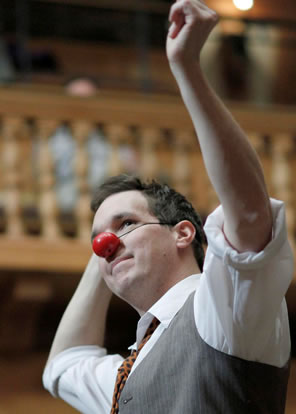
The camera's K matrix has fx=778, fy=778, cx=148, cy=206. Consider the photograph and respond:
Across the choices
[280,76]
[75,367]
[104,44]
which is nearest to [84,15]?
[104,44]

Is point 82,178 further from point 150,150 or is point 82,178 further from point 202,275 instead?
point 202,275

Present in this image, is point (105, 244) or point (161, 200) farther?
point (161, 200)

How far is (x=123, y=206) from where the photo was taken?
1389mm

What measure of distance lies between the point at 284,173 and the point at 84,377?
6.71 feet

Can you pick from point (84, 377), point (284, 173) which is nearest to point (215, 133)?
point (84, 377)

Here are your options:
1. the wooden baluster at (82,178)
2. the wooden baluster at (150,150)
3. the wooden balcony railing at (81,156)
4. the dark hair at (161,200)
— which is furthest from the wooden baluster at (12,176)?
the dark hair at (161,200)

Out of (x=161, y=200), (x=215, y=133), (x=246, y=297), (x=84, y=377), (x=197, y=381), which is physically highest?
(x=215, y=133)

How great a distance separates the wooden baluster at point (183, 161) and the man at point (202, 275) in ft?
6.01

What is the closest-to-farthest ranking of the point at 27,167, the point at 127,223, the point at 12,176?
the point at 127,223 → the point at 12,176 → the point at 27,167

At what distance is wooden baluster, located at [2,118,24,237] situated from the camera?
3047mm

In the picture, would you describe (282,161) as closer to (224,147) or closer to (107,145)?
(107,145)

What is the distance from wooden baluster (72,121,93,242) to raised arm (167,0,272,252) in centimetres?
204

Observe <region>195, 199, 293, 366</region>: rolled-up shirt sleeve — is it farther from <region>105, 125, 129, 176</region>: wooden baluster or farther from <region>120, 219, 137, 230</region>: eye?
<region>105, 125, 129, 176</region>: wooden baluster

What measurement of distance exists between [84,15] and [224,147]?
476 centimetres
